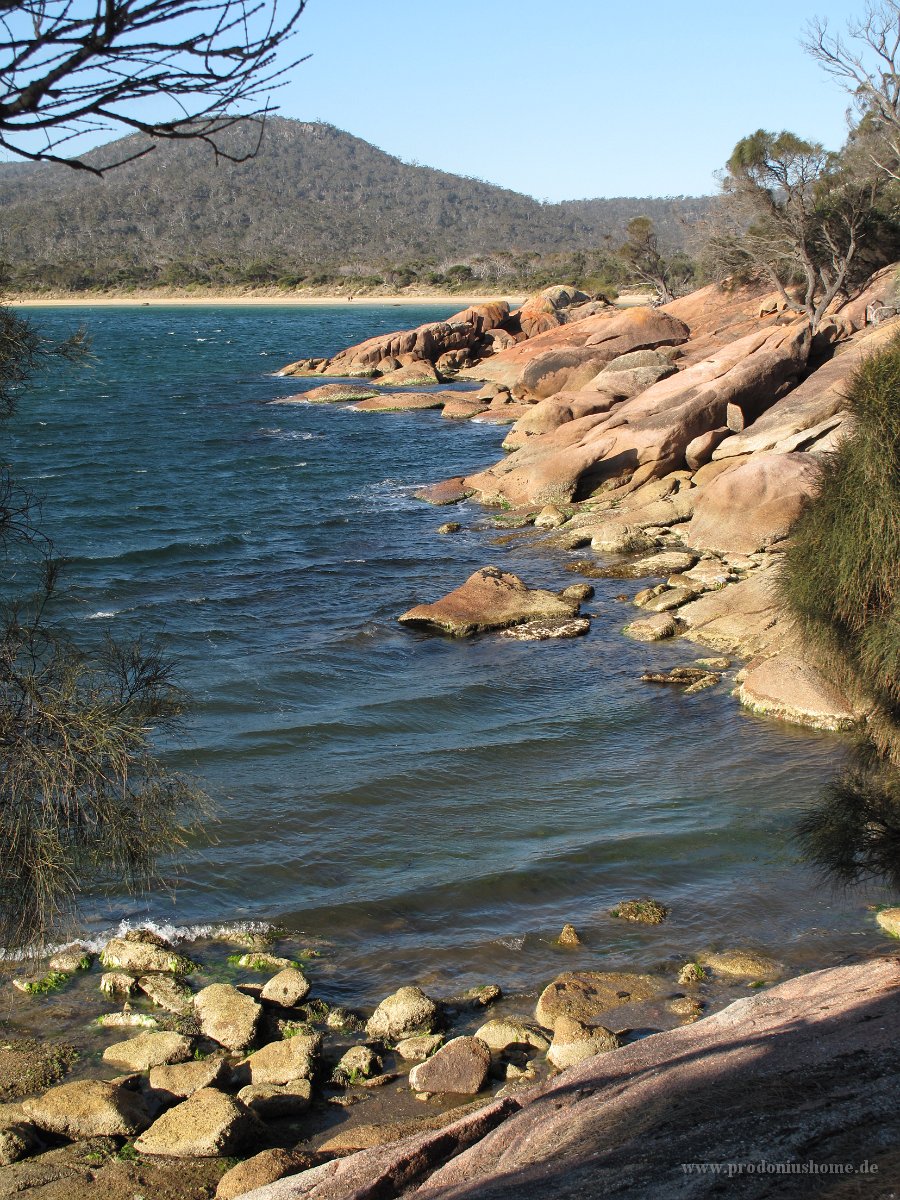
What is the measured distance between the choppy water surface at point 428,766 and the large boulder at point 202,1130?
7.45 feet

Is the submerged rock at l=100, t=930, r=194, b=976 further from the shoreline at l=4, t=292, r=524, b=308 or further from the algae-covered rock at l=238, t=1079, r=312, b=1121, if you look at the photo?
the shoreline at l=4, t=292, r=524, b=308

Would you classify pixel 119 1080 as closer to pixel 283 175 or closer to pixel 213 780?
pixel 213 780

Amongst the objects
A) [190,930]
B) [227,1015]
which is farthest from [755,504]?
[227,1015]

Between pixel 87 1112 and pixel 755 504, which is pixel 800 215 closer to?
pixel 755 504

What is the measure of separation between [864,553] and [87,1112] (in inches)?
282

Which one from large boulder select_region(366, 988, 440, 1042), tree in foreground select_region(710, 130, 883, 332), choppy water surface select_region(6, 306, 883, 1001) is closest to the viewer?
large boulder select_region(366, 988, 440, 1042)

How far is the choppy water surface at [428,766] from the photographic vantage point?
10000 millimetres

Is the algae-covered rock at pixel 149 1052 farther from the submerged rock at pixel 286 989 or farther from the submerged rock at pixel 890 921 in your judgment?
the submerged rock at pixel 890 921

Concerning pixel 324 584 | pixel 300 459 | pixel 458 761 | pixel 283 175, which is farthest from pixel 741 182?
pixel 283 175

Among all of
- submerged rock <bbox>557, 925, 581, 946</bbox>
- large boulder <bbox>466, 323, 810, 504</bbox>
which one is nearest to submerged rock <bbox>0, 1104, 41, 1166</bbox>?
submerged rock <bbox>557, 925, 581, 946</bbox>

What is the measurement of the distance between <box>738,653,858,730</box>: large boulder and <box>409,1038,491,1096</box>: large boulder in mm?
7194

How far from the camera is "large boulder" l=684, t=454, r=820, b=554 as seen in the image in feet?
65.5

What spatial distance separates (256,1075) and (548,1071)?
6.45 feet

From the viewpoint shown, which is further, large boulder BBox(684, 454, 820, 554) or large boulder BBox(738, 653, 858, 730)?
large boulder BBox(684, 454, 820, 554)
